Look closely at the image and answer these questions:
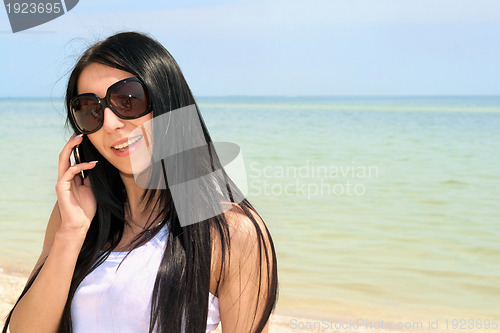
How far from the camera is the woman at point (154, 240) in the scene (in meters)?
2.00

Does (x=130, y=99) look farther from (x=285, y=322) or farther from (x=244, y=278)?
(x=285, y=322)

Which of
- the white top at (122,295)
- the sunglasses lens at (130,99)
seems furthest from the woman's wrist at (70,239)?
the sunglasses lens at (130,99)

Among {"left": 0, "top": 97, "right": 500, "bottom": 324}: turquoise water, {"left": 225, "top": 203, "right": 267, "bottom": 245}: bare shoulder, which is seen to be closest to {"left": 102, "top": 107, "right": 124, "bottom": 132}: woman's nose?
{"left": 225, "top": 203, "right": 267, "bottom": 245}: bare shoulder

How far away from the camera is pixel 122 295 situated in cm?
200

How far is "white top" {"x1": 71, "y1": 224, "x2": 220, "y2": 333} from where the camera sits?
6.56 feet

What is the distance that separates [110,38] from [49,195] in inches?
310

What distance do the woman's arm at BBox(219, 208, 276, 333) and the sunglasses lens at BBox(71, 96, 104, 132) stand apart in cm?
54

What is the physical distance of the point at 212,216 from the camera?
2047 millimetres

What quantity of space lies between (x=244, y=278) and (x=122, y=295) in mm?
391

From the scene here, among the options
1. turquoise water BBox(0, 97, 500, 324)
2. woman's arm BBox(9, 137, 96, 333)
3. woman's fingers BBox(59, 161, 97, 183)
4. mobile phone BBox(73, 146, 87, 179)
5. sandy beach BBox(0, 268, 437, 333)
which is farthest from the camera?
turquoise water BBox(0, 97, 500, 324)

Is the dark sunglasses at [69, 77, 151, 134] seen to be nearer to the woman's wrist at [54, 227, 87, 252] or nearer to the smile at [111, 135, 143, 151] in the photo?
the smile at [111, 135, 143, 151]

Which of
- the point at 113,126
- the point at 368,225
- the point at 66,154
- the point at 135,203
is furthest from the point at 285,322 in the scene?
the point at 368,225

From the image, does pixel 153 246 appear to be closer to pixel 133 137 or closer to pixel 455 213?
pixel 133 137

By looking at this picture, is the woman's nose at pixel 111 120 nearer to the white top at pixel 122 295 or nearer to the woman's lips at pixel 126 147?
the woman's lips at pixel 126 147
